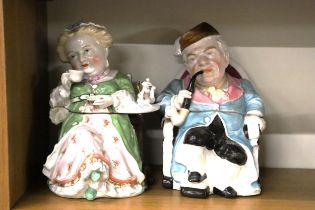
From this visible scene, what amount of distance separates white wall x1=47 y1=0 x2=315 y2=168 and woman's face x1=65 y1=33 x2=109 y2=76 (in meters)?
0.20

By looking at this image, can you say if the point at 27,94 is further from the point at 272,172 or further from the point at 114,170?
the point at 272,172

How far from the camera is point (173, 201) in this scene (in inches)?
35.7

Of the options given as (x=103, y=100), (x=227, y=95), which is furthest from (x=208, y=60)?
(x=103, y=100)

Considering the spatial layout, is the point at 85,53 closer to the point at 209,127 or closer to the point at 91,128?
the point at 91,128

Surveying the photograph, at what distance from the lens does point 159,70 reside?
1.18 metres

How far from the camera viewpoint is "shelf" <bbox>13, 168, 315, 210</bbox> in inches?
34.4

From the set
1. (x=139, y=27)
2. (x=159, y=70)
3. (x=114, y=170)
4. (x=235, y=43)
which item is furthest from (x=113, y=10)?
(x=114, y=170)

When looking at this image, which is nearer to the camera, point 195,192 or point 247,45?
point 195,192

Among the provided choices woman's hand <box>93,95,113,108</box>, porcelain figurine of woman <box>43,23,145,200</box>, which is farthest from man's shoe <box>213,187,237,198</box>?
woman's hand <box>93,95,113,108</box>

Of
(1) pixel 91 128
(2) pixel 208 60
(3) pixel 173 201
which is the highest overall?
(2) pixel 208 60

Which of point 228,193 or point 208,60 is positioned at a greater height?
point 208,60

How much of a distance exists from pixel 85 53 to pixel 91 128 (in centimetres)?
15

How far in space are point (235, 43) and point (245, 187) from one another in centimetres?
37

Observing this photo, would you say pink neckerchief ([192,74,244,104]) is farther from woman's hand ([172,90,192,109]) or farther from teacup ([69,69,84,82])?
teacup ([69,69,84,82])
